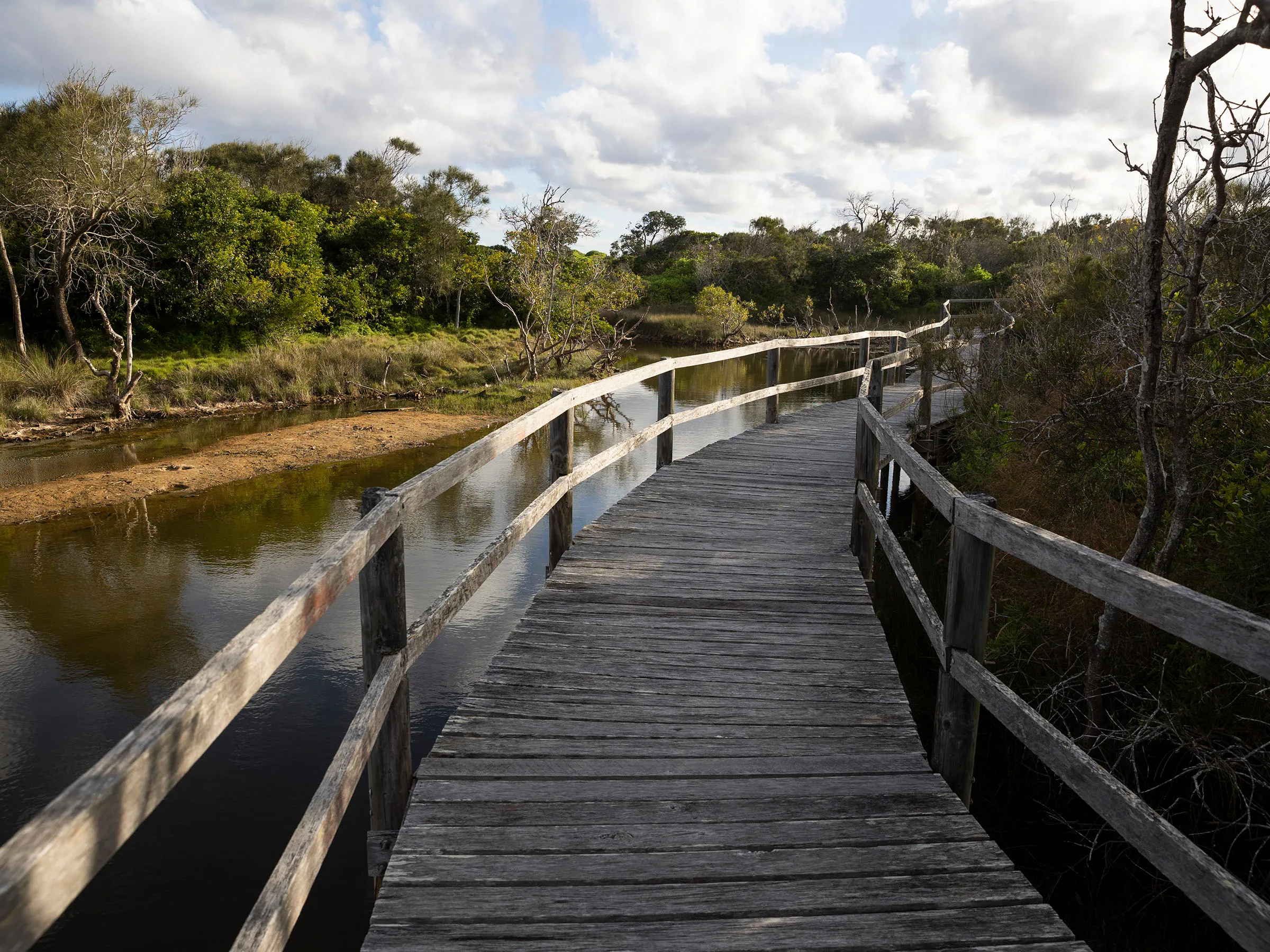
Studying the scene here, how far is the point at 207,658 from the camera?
7.47m

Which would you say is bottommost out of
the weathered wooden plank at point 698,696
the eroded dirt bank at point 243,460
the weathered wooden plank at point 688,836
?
the eroded dirt bank at point 243,460

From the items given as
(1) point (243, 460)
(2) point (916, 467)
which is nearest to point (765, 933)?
(2) point (916, 467)

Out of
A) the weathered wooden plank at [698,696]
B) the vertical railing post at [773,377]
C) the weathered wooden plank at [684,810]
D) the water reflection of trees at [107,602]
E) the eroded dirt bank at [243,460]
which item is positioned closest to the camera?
the weathered wooden plank at [684,810]

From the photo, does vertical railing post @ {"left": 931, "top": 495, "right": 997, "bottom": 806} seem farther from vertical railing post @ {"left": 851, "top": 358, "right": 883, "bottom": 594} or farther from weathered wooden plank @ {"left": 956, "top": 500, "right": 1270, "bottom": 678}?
vertical railing post @ {"left": 851, "top": 358, "right": 883, "bottom": 594}

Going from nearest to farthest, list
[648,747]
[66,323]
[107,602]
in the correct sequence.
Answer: [648,747], [107,602], [66,323]

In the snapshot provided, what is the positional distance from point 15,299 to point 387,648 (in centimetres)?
2252

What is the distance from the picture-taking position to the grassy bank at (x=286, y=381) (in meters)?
17.0

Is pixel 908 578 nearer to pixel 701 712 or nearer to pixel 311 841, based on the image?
pixel 701 712

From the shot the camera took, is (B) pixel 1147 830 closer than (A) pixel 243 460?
Yes

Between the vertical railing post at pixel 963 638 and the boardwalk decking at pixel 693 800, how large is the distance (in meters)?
0.11

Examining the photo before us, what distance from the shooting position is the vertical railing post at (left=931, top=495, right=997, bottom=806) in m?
2.96

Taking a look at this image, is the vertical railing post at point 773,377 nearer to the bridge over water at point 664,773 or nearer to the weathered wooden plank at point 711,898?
the bridge over water at point 664,773

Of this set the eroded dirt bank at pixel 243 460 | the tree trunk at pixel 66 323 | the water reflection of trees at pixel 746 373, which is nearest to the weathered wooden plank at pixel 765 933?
the eroded dirt bank at pixel 243 460

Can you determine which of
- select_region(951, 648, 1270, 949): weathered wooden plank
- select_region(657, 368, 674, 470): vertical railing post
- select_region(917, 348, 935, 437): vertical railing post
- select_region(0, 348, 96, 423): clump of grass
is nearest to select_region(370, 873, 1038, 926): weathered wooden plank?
select_region(951, 648, 1270, 949): weathered wooden plank
